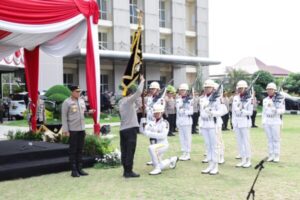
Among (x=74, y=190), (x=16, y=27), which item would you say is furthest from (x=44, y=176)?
(x=16, y=27)

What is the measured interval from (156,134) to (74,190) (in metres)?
2.35

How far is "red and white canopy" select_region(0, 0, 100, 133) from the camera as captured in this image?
9.08 metres

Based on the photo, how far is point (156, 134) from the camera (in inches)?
372

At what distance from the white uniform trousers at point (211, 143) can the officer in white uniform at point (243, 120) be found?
104 cm

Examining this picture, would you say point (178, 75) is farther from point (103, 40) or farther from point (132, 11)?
point (103, 40)

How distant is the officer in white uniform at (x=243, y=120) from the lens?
393 inches

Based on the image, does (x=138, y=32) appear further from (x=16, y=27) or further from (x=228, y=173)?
(x=228, y=173)

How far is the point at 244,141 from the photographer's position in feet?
33.1

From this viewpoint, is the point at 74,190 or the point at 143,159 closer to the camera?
the point at 74,190

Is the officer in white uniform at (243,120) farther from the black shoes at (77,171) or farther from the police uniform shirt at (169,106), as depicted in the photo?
the police uniform shirt at (169,106)

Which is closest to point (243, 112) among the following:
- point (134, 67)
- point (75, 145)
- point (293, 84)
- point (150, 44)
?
point (134, 67)

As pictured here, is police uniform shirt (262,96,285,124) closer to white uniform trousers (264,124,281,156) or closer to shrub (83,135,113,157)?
white uniform trousers (264,124,281,156)

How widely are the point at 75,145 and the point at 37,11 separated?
300cm

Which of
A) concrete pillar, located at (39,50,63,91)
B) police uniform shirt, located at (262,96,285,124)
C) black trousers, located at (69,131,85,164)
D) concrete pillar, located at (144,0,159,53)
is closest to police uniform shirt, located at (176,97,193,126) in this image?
police uniform shirt, located at (262,96,285,124)
